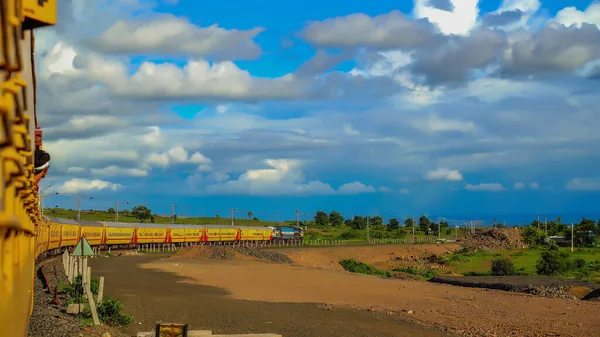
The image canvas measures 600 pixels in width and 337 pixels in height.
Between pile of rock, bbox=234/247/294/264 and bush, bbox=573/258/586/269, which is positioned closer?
bush, bbox=573/258/586/269

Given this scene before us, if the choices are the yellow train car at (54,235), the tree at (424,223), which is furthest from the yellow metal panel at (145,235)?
the tree at (424,223)

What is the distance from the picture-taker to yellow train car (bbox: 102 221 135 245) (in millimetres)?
63094

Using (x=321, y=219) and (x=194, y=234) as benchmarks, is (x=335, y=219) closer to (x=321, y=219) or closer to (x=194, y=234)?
(x=321, y=219)

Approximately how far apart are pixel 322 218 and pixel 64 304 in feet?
519

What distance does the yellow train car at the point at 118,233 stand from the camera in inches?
2484

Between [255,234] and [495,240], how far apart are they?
41.7 m

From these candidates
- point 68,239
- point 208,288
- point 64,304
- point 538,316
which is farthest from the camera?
point 68,239

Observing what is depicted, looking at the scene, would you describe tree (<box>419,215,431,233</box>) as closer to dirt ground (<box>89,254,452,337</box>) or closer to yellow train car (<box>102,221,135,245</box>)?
yellow train car (<box>102,221,135,245</box>)

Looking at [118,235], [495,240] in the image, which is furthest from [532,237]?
[118,235]

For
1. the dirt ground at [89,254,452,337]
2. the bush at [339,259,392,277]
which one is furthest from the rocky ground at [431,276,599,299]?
the bush at [339,259,392,277]

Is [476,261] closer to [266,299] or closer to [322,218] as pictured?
[266,299]

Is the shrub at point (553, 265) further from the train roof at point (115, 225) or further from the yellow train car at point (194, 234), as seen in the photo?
the train roof at point (115, 225)

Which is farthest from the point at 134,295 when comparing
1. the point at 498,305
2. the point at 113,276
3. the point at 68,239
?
the point at 68,239

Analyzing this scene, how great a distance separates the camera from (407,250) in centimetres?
9181
